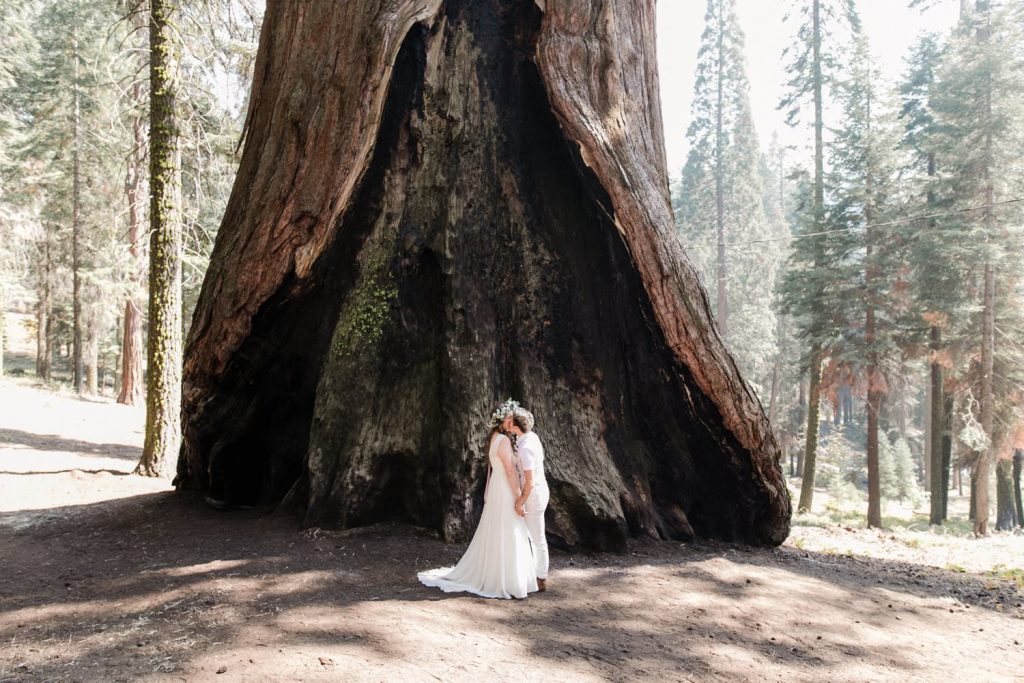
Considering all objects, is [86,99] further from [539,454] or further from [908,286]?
[908,286]

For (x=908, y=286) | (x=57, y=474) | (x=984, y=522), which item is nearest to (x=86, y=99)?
(x=57, y=474)

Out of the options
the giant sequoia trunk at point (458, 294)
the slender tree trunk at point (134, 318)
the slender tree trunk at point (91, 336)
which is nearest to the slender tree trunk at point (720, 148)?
the slender tree trunk at point (134, 318)

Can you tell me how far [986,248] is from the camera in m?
17.5

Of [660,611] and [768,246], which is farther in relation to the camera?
[768,246]

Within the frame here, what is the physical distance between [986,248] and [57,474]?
67.3ft

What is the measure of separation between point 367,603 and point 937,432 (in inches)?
875

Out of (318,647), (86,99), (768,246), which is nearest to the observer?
(318,647)

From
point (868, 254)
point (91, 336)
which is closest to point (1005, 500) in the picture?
point (868, 254)

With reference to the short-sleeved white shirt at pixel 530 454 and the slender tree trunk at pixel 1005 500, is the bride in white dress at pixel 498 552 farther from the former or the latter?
the slender tree trunk at pixel 1005 500

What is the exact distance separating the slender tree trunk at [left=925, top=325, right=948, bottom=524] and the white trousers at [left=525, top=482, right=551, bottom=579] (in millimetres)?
19041

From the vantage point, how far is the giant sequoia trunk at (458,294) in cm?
626

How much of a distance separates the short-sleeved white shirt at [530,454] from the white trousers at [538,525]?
4.8 inches

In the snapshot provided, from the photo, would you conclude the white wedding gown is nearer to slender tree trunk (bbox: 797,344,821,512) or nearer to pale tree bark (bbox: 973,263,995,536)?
pale tree bark (bbox: 973,263,995,536)

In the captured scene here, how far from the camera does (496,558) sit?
510 centimetres
